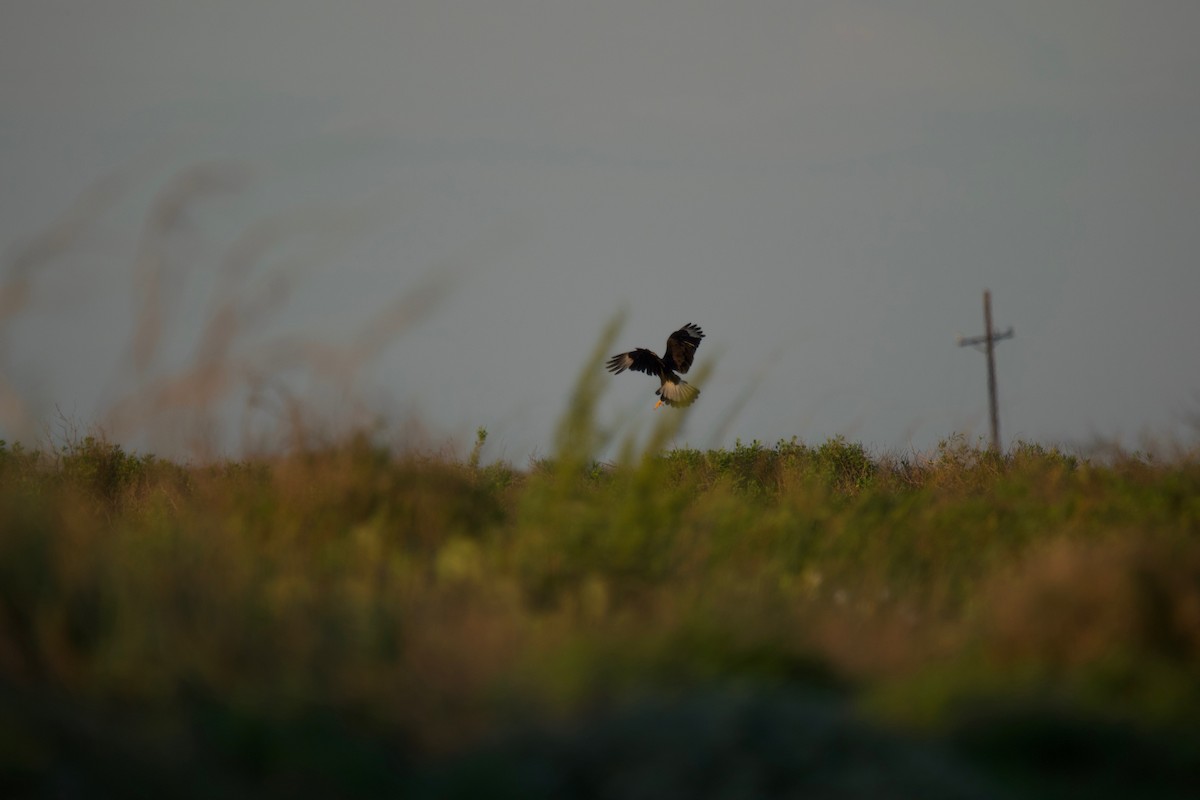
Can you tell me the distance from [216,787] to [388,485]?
3045mm

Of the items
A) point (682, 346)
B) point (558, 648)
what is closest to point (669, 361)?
point (682, 346)

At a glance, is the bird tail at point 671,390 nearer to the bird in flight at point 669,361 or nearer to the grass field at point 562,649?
the bird in flight at point 669,361

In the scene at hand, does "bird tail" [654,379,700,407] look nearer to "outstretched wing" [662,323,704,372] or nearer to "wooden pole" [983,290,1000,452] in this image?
"outstretched wing" [662,323,704,372]

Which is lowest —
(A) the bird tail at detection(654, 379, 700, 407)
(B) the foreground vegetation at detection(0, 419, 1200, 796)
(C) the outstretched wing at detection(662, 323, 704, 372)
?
(B) the foreground vegetation at detection(0, 419, 1200, 796)

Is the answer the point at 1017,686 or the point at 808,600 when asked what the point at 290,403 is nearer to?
the point at 808,600

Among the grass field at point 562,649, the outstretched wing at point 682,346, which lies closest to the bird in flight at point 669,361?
the outstretched wing at point 682,346

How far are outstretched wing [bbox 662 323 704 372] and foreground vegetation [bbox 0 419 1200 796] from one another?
5398 millimetres

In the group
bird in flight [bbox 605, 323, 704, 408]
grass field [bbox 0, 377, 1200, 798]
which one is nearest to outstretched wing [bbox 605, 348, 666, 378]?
bird in flight [bbox 605, 323, 704, 408]

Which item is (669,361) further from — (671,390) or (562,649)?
(562,649)

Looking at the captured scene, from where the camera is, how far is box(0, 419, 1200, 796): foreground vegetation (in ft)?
10.1

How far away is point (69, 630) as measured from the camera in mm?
3869

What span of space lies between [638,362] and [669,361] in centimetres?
33


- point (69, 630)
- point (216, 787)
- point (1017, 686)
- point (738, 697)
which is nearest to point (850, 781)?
point (738, 697)

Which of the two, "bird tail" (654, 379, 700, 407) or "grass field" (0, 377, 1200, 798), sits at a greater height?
"bird tail" (654, 379, 700, 407)
